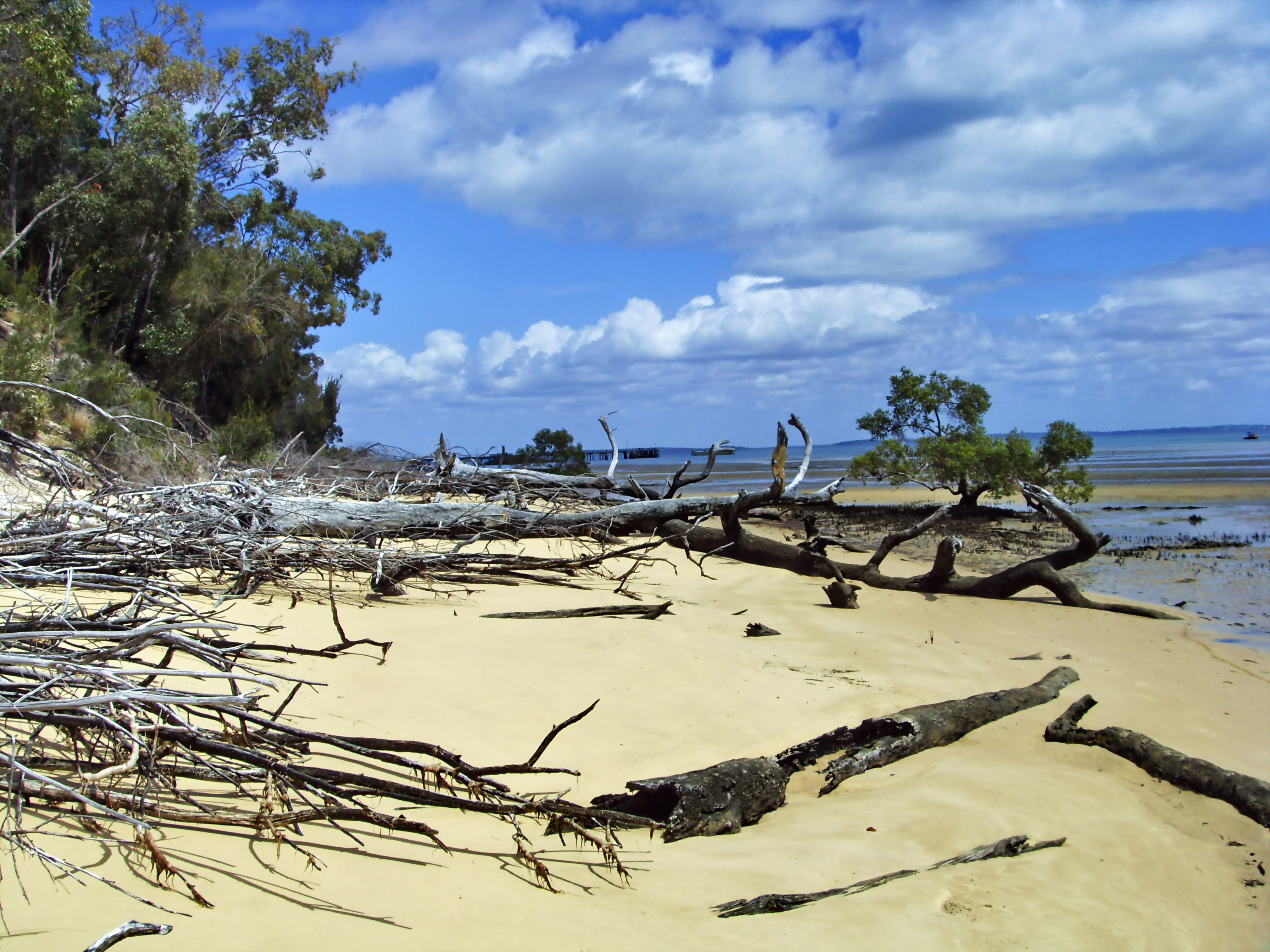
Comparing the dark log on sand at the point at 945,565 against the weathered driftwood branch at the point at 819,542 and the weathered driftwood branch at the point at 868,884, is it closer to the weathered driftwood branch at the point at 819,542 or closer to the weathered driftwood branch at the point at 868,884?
the weathered driftwood branch at the point at 819,542

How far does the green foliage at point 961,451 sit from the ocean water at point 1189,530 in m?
1.73

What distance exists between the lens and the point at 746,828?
3498 mm

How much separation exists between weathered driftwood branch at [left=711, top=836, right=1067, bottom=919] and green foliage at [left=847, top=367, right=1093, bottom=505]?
15.2 metres

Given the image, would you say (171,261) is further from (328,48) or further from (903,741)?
(903,741)

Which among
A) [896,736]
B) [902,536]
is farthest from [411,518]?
[902,536]

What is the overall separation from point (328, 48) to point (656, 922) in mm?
23113

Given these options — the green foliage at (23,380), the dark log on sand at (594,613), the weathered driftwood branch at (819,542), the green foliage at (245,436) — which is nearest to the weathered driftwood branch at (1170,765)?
the dark log on sand at (594,613)

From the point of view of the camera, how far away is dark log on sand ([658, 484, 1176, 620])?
956cm

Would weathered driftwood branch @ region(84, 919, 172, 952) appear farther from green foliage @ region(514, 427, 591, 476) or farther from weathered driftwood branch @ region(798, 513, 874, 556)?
green foliage @ region(514, 427, 591, 476)

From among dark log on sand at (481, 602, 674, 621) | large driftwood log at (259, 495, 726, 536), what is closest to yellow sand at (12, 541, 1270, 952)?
dark log on sand at (481, 602, 674, 621)

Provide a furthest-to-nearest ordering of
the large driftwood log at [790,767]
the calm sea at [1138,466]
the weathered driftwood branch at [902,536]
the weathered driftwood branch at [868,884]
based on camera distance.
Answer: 1. the calm sea at [1138,466]
2. the weathered driftwood branch at [902,536]
3. the large driftwood log at [790,767]
4. the weathered driftwood branch at [868,884]

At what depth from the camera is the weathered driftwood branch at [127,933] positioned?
173 centimetres

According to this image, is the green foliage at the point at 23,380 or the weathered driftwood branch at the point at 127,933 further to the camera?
the green foliage at the point at 23,380

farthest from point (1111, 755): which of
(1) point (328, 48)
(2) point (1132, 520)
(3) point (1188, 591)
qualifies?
(1) point (328, 48)
